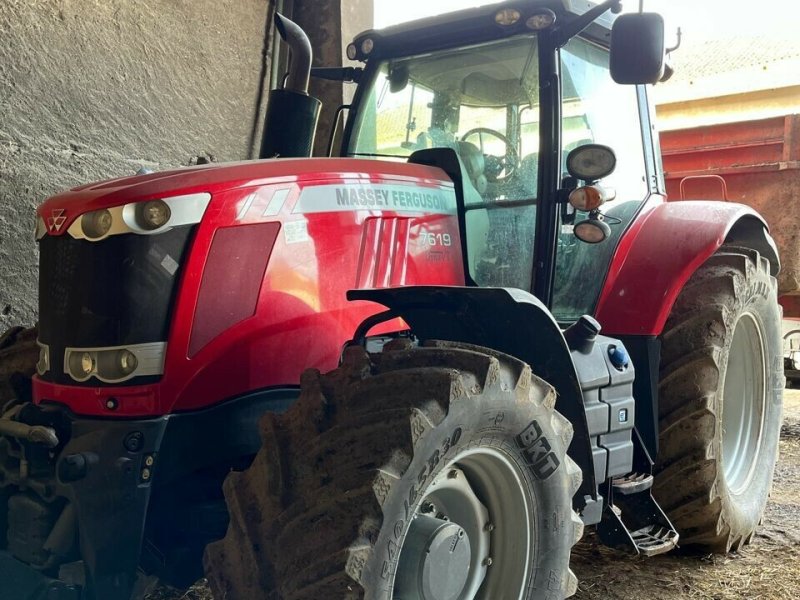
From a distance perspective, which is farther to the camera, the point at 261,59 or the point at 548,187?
the point at 261,59

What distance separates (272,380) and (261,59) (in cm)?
434

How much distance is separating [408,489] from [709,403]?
1741 mm

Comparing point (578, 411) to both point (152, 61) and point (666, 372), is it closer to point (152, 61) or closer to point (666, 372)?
point (666, 372)

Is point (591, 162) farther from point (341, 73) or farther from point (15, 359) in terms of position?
point (15, 359)

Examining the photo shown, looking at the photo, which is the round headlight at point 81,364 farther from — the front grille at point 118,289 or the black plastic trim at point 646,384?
the black plastic trim at point 646,384

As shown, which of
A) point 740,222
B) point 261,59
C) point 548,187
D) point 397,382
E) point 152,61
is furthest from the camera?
point 261,59

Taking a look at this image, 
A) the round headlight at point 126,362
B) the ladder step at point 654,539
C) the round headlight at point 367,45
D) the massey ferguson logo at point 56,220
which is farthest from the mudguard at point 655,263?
the massey ferguson logo at point 56,220

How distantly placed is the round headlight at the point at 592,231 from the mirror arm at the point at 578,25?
0.65m

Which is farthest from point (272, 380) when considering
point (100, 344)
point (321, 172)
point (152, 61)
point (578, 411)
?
point (152, 61)

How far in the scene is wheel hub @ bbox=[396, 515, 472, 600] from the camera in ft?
6.36

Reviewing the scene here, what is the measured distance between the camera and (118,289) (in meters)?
2.04

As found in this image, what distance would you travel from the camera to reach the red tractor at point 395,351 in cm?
189

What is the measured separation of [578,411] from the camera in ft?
8.51

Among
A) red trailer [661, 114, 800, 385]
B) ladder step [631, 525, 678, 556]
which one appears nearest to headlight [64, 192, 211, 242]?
ladder step [631, 525, 678, 556]
